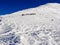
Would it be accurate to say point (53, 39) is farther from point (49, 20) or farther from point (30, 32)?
point (49, 20)

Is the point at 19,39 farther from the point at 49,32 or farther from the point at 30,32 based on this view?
the point at 49,32

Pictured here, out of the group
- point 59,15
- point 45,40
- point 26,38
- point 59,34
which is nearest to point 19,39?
point 26,38

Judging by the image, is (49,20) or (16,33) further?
(49,20)

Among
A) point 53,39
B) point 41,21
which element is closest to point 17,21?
point 41,21

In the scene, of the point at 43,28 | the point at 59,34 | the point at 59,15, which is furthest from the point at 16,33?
the point at 59,15

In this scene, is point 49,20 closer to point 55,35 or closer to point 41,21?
point 41,21

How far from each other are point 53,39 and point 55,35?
0.36 metres

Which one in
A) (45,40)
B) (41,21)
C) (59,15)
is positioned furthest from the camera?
(59,15)

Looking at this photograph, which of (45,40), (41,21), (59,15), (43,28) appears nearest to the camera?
(45,40)

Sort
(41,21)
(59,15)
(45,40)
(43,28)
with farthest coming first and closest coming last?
(59,15) < (41,21) < (43,28) < (45,40)

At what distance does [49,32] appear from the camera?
8461 mm

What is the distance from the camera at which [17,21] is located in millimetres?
9773

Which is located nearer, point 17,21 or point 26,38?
point 26,38

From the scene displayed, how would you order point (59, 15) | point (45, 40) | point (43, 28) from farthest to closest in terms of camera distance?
point (59, 15), point (43, 28), point (45, 40)
